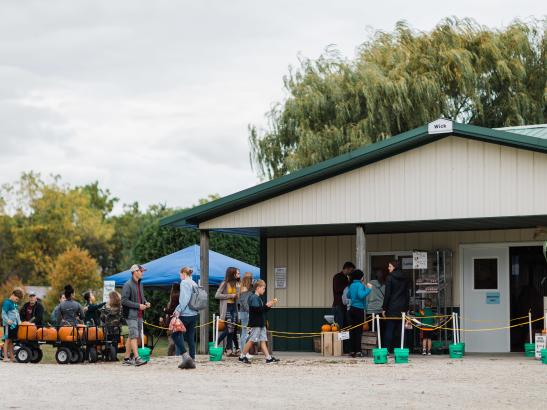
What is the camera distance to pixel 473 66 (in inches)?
1356

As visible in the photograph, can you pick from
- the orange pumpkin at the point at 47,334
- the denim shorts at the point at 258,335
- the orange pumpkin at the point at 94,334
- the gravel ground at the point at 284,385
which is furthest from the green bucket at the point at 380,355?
the orange pumpkin at the point at 47,334

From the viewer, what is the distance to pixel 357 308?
1986 centimetres

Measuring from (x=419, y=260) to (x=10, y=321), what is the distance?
8.26 metres

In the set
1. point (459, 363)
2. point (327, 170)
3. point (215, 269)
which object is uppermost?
point (327, 170)

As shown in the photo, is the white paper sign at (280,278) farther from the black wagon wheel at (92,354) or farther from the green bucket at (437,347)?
the black wagon wheel at (92,354)

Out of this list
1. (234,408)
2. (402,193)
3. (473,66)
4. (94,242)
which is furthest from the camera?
(94,242)

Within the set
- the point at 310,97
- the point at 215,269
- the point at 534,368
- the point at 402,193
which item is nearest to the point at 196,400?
the point at 534,368

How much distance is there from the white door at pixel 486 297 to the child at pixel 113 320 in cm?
704

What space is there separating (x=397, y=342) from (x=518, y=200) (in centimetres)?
421

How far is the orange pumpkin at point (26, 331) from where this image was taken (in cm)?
1994

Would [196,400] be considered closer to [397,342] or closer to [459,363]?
[459,363]

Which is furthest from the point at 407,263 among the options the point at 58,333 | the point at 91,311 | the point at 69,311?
the point at 58,333

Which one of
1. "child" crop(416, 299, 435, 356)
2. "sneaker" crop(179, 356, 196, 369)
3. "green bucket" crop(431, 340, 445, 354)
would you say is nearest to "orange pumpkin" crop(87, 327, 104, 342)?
"sneaker" crop(179, 356, 196, 369)

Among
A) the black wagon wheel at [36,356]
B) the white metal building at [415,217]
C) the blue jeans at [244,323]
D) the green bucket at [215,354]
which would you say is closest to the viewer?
the white metal building at [415,217]
